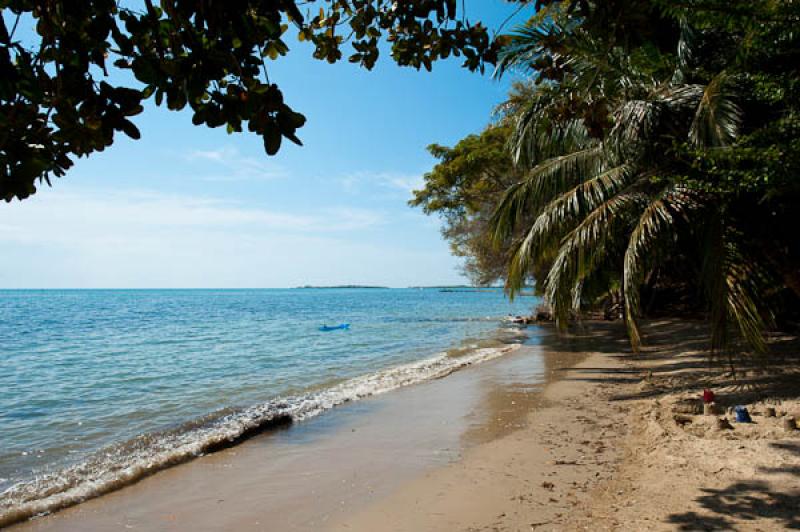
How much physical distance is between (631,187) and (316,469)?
6067mm

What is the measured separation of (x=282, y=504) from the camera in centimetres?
414

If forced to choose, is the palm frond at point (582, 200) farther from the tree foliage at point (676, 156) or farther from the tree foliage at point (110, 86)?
the tree foliage at point (110, 86)

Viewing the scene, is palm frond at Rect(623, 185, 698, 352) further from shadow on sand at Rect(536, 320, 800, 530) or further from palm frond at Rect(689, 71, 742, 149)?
shadow on sand at Rect(536, 320, 800, 530)

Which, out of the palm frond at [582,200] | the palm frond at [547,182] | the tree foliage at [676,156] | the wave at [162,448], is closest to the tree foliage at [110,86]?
the tree foliage at [676,156]

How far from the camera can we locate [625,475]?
402 cm

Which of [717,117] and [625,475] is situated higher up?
[717,117]

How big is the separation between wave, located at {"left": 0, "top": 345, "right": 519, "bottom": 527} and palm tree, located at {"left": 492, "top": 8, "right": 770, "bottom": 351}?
3.92 metres

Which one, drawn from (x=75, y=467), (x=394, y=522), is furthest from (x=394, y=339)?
(x=394, y=522)

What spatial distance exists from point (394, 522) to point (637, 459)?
92.0 inches

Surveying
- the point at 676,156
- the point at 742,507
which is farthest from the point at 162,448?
the point at 676,156

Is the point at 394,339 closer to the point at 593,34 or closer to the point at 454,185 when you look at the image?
the point at 454,185

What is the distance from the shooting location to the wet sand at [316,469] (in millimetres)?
4023

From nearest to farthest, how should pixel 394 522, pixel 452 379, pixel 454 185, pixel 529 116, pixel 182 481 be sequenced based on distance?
pixel 394 522 → pixel 182 481 → pixel 529 116 → pixel 452 379 → pixel 454 185

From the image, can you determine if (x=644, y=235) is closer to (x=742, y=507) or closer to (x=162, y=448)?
(x=742, y=507)
